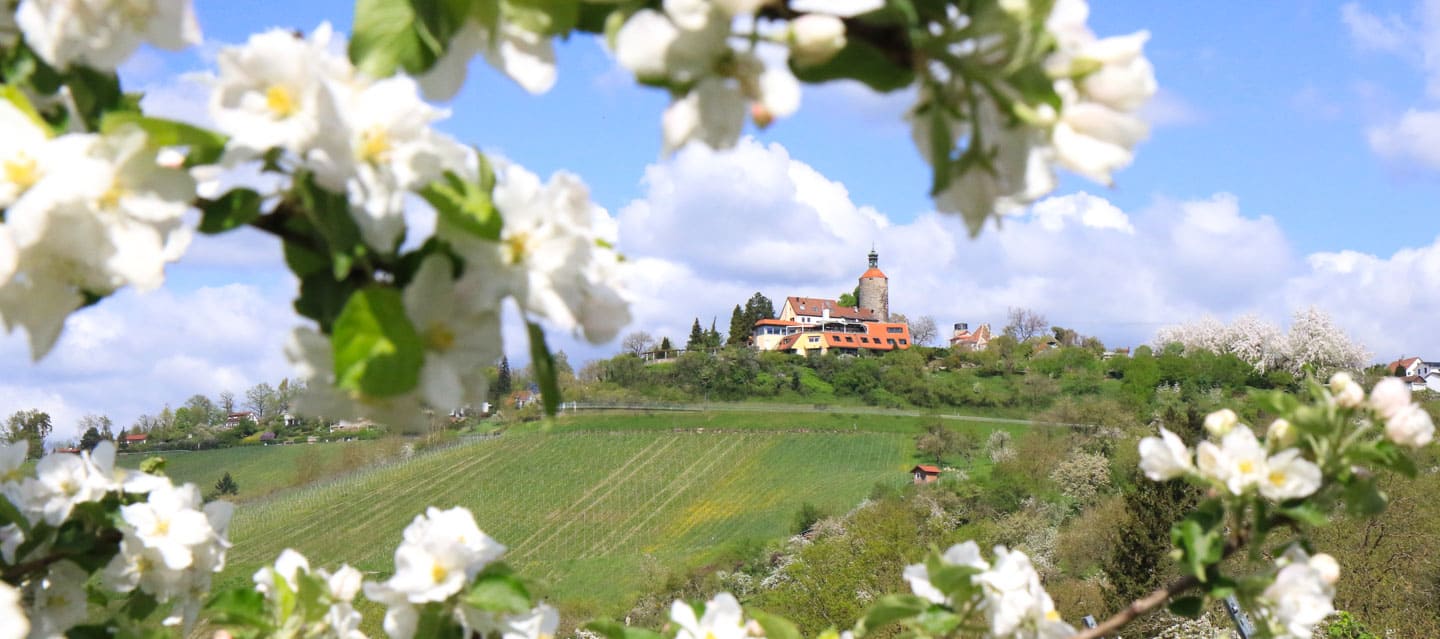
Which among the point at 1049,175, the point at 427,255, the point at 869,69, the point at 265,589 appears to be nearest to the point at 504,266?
the point at 427,255

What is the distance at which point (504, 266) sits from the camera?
694 mm

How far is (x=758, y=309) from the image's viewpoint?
8900 centimetres

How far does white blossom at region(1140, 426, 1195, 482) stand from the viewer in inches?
62.3

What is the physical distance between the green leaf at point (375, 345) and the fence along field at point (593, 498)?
112 feet

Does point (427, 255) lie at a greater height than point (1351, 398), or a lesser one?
greater

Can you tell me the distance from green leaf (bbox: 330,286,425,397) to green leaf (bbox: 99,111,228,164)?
0.21 m

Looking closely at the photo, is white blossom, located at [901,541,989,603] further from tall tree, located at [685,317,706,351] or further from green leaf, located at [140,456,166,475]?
tall tree, located at [685,317,706,351]

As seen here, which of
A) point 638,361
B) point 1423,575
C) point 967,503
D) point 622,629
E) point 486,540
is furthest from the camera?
point 638,361

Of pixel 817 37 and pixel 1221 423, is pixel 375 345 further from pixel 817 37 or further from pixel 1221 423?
pixel 1221 423

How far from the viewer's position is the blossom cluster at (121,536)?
1.33 metres

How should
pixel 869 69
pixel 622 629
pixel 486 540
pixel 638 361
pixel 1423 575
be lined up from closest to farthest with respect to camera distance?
pixel 869 69, pixel 486 540, pixel 622 629, pixel 1423 575, pixel 638 361

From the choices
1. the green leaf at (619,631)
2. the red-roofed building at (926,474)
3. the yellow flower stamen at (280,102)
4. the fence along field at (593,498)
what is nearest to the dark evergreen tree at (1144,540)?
the fence along field at (593,498)

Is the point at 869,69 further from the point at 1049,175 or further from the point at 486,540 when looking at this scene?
the point at 486,540

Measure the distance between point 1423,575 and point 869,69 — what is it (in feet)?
69.9
